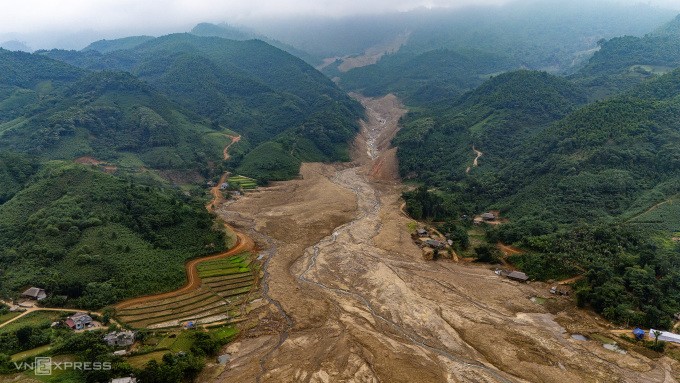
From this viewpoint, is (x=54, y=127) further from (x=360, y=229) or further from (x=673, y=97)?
(x=673, y=97)

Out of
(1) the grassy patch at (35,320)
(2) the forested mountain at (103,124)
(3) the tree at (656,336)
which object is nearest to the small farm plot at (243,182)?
(2) the forested mountain at (103,124)

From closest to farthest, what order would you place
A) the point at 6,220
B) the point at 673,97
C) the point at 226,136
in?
the point at 6,220 → the point at 673,97 → the point at 226,136

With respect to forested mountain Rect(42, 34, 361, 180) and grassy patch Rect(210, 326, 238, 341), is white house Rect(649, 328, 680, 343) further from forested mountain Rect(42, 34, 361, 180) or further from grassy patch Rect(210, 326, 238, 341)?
forested mountain Rect(42, 34, 361, 180)

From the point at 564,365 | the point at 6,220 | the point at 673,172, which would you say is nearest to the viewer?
the point at 564,365

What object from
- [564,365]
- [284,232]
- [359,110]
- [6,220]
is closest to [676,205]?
[564,365]

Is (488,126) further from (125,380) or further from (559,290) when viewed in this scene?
(125,380)

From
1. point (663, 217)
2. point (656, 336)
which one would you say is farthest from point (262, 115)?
point (656, 336)
